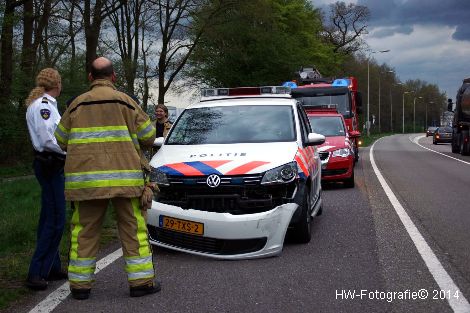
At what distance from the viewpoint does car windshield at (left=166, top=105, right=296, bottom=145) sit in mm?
7676

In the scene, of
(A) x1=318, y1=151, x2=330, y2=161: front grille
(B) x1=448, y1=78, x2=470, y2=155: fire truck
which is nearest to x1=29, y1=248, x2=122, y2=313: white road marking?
(A) x1=318, y1=151, x2=330, y2=161: front grille

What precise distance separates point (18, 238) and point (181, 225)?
2.36m

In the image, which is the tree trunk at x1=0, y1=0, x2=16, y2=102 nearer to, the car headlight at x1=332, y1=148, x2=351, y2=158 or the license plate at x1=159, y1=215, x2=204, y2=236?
the car headlight at x1=332, y1=148, x2=351, y2=158

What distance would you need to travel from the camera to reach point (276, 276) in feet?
19.0

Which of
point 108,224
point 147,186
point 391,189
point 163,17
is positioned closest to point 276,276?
point 147,186

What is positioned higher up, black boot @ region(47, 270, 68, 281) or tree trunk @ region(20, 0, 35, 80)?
tree trunk @ region(20, 0, 35, 80)

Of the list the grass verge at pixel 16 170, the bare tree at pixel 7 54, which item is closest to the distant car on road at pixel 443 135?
the grass verge at pixel 16 170

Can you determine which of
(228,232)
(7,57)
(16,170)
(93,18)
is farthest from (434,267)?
(93,18)

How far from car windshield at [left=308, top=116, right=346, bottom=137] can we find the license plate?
28.5 ft

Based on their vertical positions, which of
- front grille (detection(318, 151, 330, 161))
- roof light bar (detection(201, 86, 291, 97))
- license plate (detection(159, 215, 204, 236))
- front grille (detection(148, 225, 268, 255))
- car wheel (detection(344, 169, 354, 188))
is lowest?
car wheel (detection(344, 169, 354, 188))

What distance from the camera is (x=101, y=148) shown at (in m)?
5.11

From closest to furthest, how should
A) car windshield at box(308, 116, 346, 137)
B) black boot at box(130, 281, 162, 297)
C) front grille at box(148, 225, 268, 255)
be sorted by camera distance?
black boot at box(130, 281, 162, 297)
front grille at box(148, 225, 268, 255)
car windshield at box(308, 116, 346, 137)

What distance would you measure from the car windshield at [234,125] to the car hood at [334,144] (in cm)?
551

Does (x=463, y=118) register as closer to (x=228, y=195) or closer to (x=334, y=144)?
(x=334, y=144)
